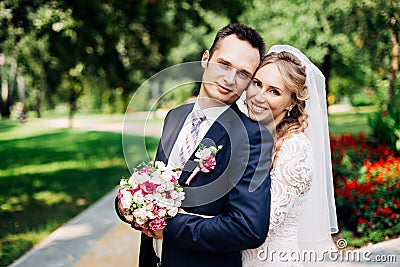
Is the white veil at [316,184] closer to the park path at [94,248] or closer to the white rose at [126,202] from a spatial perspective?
the white rose at [126,202]

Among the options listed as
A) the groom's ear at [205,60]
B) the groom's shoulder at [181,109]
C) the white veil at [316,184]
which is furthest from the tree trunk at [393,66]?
the groom's ear at [205,60]

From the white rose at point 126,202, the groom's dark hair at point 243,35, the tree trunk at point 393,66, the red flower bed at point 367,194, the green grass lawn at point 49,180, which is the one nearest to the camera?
the white rose at point 126,202

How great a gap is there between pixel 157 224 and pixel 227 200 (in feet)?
0.95

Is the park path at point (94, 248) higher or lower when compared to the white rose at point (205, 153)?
lower

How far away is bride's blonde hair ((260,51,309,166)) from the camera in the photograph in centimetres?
246

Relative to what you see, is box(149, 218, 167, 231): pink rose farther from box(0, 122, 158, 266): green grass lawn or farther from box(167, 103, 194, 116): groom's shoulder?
box(167, 103, 194, 116): groom's shoulder

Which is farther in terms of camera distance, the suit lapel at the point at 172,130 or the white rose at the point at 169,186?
the suit lapel at the point at 172,130

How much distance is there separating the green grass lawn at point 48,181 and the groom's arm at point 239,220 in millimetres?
403

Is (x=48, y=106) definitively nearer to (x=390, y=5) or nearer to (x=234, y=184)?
(x=390, y=5)

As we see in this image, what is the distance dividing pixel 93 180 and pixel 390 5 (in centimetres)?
753

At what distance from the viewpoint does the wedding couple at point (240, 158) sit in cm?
202

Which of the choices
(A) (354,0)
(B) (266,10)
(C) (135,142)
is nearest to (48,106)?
(B) (266,10)

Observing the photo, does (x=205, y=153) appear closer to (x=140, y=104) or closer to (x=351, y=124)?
(x=140, y=104)

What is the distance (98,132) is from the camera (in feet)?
91.3
